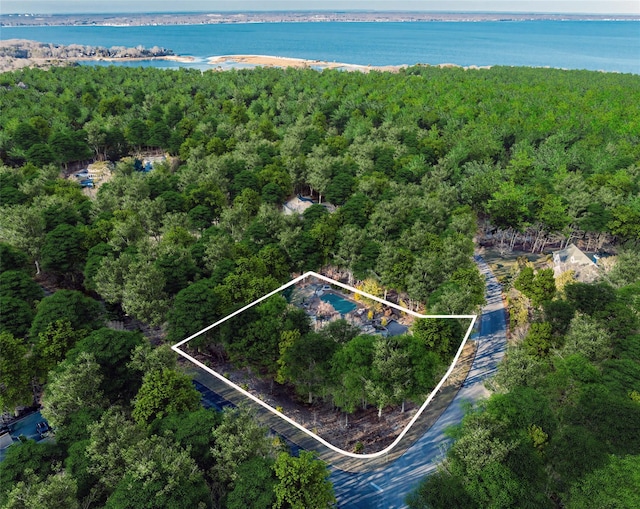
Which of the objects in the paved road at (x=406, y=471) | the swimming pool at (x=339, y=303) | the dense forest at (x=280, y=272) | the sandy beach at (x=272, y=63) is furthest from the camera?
the sandy beach at (x=272, y=63)

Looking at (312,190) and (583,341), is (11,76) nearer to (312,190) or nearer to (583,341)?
(312,190)

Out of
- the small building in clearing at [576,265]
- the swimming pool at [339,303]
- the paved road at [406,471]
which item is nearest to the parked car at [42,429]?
the paved road at [406,471]

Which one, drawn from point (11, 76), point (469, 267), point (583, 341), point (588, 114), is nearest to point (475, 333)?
point (469, 267)

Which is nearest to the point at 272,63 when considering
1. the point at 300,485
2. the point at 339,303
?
the point at 339,303

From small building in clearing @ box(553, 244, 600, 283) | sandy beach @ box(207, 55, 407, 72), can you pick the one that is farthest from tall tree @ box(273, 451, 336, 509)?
sandy beach @ box(207, 55, 407, 72)

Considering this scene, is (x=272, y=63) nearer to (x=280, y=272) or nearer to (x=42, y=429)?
(x=280, y=272)

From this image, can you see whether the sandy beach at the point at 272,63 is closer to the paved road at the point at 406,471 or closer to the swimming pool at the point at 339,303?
the swimming pool at the point at 339,303
